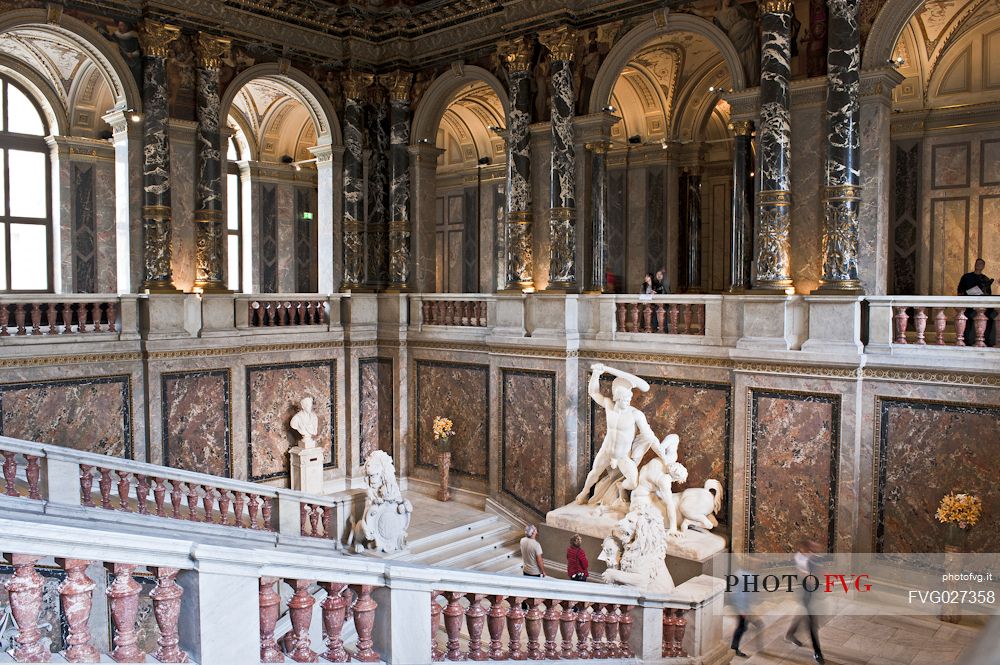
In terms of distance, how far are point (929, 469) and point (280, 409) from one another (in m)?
10.4

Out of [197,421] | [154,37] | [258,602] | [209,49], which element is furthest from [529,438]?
[258,602]

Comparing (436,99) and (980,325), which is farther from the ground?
(436,99)

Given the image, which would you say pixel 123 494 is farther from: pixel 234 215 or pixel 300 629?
pixel 234 215

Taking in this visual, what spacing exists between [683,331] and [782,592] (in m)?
3.91

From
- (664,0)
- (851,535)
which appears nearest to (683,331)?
(851,535)

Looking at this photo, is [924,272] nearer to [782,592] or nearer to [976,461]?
[976,461]

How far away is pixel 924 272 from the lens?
1402 centimetres

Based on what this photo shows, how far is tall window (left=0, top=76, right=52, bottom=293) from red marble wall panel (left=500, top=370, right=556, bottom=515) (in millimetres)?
9894

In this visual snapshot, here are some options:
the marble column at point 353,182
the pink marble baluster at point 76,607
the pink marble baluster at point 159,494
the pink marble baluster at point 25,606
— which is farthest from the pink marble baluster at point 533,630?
the marble column at point 353,182

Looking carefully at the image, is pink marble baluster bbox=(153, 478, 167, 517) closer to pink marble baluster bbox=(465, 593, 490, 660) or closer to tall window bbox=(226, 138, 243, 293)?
pink marble baluster bbox=(465, 593, 490, 660)

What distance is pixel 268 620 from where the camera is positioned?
420 centimetres

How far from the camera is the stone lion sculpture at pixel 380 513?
11.1m

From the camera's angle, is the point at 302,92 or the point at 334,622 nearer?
the point at 334,622

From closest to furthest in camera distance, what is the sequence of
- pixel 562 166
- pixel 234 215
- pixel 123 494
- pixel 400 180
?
pixel 123 494
pixel 562 166
pixel 400 180
pixel 234 215
